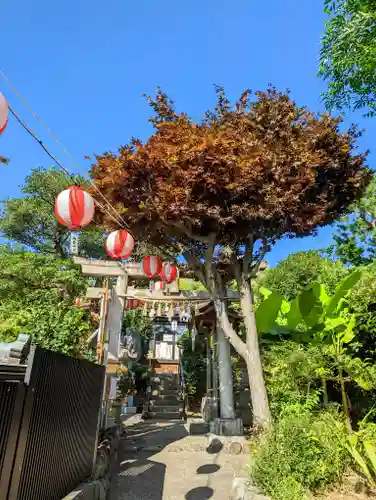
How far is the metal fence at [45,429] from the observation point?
10.5 ft

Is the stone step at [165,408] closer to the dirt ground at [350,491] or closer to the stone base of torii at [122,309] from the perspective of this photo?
the stone base of torii at [122,309]

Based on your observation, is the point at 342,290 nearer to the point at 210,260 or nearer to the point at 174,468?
the point at 210,260

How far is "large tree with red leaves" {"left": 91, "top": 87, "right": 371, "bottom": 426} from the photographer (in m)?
7.01

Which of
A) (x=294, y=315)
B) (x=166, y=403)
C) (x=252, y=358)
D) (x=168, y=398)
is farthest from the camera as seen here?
(x=168, y=398)

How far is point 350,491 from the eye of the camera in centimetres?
516

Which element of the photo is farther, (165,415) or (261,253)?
(165,415)

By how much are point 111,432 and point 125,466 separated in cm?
95

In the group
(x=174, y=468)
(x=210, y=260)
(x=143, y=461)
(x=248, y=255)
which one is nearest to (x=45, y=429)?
(x=174, y=468)

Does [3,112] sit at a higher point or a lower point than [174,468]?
higher

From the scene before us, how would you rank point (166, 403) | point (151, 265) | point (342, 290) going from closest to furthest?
point (342, 290) < point (151, 265) < point (166, 403)

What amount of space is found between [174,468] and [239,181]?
6293mm

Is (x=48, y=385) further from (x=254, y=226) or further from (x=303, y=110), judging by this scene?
(x=303, y=110)

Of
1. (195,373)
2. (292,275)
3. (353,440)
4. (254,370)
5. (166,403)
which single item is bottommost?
(353,440)

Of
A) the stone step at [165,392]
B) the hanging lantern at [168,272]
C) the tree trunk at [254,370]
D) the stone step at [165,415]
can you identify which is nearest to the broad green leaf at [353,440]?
the tree trunk at [254,370]
